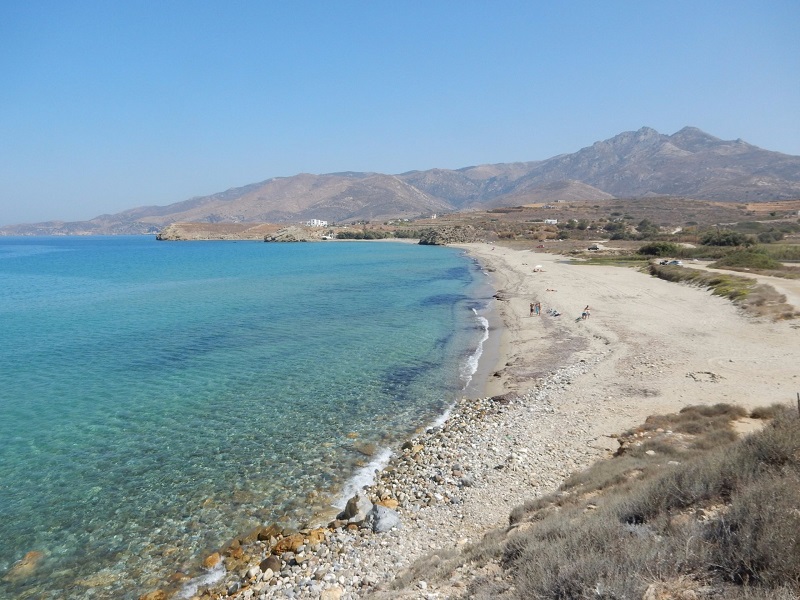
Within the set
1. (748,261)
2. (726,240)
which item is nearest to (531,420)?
(748,261)

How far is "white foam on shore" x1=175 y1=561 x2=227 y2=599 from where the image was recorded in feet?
24.8

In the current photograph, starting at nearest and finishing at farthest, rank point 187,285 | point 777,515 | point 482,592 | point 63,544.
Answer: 1. point 777,515
2. point 482,592
3. point 63,544
4. point 187,285

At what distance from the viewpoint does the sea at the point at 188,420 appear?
29.3ft

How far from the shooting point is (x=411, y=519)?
342 inches

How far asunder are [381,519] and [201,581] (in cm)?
313

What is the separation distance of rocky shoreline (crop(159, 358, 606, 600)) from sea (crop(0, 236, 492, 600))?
0.73 metres

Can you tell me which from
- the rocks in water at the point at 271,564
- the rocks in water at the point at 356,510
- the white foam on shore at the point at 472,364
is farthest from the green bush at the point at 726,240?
the rocks in water at the point at 271,564

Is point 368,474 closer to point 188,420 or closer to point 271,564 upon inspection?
point 271,564

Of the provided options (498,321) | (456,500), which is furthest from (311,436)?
(498,321)

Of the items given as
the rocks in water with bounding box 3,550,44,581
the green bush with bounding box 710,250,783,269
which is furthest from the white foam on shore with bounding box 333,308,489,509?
the green bush with bounding box 710,250,783,269

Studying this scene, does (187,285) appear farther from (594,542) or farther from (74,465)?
(594,542)

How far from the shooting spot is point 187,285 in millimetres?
48750

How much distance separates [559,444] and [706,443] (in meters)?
3.20

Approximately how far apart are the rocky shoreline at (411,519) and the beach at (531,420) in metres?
0.03
